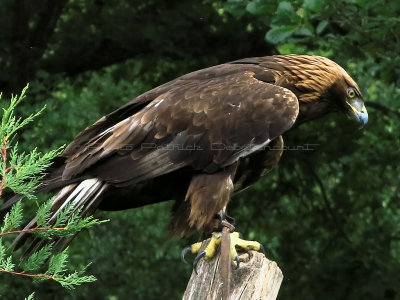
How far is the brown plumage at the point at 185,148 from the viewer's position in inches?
181

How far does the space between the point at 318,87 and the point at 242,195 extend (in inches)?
146

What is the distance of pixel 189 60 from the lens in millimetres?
8211

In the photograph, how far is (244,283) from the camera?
3.67 metres

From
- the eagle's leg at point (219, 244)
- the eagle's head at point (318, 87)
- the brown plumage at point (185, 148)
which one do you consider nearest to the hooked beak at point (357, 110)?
the eagle's head at point (318, 87)

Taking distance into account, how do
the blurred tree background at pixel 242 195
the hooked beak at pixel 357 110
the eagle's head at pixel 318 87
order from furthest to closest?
the blurred tree background at pixel 242 195 → the hooked beak at pixel 357 110 → the eagle's head at pixel 318 87

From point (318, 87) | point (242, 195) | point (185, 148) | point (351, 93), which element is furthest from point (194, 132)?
point (242, 195)

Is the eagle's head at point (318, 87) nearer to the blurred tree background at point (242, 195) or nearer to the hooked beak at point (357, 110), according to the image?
the hooked beak at point (357, 110)

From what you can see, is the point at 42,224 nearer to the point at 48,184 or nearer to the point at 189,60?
the point at 48,184

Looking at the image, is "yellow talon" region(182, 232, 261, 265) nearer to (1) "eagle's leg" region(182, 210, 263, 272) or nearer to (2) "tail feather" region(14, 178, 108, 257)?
(1) "eagle's leg" region(182, 210, 263, 272)

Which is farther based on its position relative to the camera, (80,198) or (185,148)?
(185,148)

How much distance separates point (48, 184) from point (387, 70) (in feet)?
10.8

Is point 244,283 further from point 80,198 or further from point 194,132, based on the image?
point 194,132

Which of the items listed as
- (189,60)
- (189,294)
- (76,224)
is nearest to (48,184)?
(189,294)

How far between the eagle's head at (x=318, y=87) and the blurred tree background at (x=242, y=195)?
4.44ft
